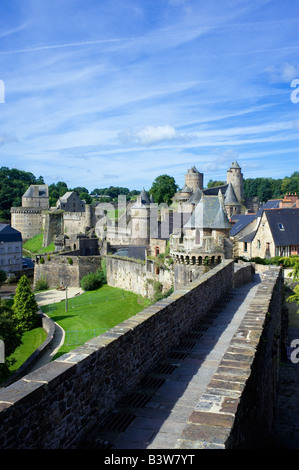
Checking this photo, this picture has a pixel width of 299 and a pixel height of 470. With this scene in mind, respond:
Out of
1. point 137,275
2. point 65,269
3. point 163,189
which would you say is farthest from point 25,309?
point 163,189

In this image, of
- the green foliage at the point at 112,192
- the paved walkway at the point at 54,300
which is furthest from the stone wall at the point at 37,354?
the green foliage at the point at 112,192

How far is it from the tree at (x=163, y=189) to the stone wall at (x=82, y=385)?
2650 inches

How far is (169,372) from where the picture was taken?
7039 mm

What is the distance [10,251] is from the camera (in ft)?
189

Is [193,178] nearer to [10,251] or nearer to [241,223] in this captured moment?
[241,223]

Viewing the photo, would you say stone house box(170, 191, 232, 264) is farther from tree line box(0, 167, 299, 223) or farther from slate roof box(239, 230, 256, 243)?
tree line box(0, 167, 299, 223)

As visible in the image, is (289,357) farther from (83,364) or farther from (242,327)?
(83,364)

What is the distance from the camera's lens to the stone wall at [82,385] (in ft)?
13.2

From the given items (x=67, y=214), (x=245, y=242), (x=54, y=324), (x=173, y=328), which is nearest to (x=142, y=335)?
(x=173, y=328)

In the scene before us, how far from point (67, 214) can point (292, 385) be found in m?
60.5

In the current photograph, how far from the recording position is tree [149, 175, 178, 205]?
246 feet

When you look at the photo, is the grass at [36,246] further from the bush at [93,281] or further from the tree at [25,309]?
the tree at [25,309]

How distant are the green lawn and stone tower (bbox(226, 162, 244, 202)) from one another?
52170mm

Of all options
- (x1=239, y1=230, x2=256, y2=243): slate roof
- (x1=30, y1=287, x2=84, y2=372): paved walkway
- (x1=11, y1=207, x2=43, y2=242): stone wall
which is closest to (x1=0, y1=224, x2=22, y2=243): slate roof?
(x1=30, y1=287, x2=84, y2=372): paved walkway
